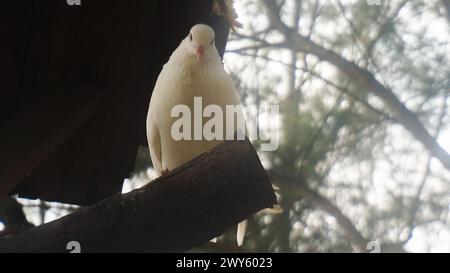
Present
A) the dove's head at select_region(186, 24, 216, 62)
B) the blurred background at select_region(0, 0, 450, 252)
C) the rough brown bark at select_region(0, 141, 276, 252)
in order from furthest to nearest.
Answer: the blurred background at select_region(0, 0, 450, 252) → the dove's head at select_region(186, 24, 216, 62) → the rough brown bark at select_region(0, 141, 276, 252)

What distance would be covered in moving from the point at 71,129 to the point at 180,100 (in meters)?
0.24

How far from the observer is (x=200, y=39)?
36.8 inches

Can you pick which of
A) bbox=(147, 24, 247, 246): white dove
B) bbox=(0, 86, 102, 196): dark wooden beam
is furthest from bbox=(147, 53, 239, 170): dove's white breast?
bbox=(0, 86, 102, 196): dark wooden beam

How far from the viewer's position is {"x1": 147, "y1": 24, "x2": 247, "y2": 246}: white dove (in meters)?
0.94

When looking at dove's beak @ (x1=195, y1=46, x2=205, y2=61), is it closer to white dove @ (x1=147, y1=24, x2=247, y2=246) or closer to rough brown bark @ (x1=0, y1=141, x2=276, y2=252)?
white dove @ (x1=147, y1=24, x2=247, y2=246)

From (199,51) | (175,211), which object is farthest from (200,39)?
(175,211)

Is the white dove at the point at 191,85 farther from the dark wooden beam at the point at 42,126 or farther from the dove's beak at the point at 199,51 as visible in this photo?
the dark wooden beam at the point at 42,126

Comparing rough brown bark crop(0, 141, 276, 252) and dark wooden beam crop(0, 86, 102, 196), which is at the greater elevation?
dark wooden beam crop(0, 86, 102, 196)

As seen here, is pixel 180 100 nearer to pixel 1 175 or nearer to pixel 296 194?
pixel 1 175

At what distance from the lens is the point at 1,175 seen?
945 mm

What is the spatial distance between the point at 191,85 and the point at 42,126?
11.5 inches

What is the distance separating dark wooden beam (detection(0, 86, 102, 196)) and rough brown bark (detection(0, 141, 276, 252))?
0.72ft

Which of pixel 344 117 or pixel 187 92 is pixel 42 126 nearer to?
pixel 187 92

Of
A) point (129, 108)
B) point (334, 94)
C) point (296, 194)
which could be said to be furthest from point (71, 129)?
point (334, 94)
